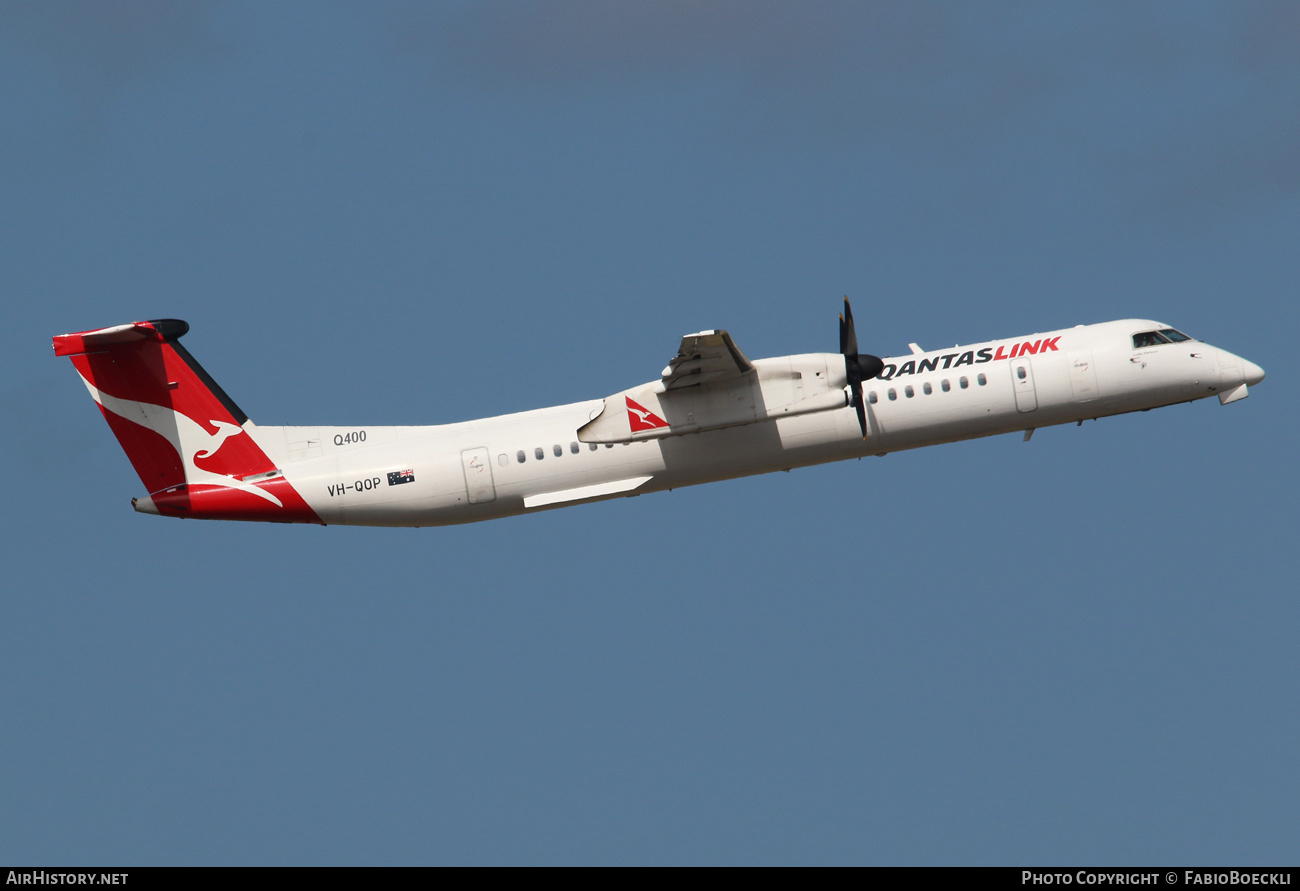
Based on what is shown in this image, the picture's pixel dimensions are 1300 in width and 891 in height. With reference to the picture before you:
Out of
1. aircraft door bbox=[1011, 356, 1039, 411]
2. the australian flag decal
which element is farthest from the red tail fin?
aircraft door bbox=[1011, 356, 1039, 411]

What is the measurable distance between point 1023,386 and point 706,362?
6.72 meters

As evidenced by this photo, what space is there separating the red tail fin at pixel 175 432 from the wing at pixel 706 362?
26.2ft

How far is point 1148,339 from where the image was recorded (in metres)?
29.4

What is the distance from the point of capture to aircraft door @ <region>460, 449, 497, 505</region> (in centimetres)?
2844

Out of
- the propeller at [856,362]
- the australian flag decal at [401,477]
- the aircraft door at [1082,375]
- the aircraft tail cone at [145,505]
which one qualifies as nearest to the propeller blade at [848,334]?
the propeller at [856,362]

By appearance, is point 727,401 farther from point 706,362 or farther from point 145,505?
point 145,505

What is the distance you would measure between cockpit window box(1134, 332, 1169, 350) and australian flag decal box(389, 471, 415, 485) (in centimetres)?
1498

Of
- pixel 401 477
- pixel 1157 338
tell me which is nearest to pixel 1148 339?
pixel 1157 338

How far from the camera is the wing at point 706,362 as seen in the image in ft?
86.4

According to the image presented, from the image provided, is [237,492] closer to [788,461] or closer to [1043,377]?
[788,461]

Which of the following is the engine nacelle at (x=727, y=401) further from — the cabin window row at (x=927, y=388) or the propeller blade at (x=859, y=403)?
the cabin window row at (x=927, y=388)

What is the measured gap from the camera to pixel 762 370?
2759 centimetres
